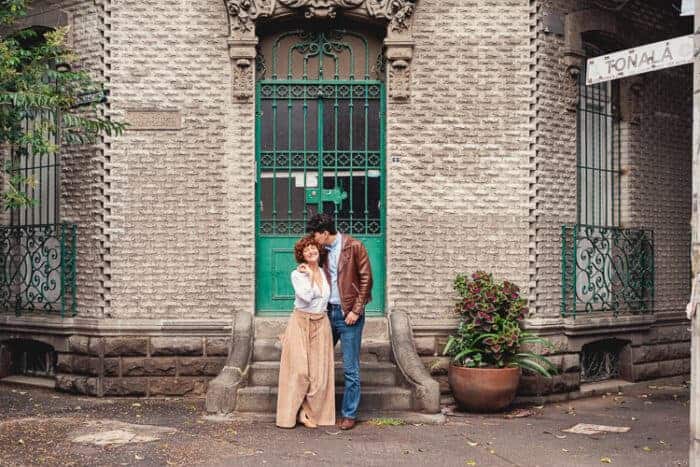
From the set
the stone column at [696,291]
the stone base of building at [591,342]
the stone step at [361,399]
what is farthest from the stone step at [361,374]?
the stone column at [696,291]

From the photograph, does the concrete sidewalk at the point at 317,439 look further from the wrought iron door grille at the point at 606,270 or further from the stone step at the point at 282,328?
the wrought iron door grille at the point at 606,270

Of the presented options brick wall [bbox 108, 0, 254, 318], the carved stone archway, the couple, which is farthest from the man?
the carved stone archway

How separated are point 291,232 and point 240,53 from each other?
2.32 metres

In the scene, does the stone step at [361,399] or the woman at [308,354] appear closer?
the woman at [308,354]

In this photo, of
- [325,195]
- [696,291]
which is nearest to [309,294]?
[325,195]

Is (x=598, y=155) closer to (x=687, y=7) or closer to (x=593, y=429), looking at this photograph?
(x=593, y=429)

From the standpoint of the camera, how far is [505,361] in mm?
9914

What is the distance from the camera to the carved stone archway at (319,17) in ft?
34.7

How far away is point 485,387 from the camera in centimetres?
959

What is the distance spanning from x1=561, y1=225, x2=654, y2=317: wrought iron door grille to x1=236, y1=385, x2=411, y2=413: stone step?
2884mm

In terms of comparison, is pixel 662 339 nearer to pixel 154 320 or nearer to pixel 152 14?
pixel 154 320

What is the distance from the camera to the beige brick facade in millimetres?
10594

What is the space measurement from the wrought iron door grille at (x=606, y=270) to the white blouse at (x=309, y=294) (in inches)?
146

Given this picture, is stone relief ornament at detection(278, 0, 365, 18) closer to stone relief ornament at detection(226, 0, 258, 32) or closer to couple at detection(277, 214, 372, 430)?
stone relief ornament at detection(226, 0, 258, 32)
